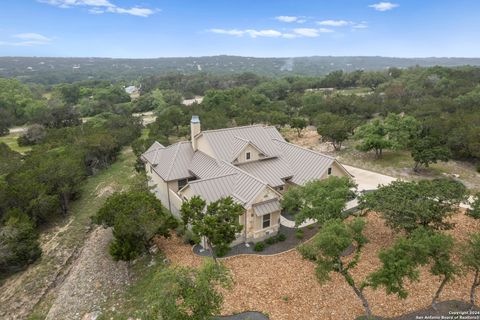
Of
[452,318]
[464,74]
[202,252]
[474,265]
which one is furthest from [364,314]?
[464,74]

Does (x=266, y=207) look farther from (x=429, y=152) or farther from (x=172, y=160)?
(x=429, y=152)

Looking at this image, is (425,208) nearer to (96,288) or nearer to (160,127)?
(96,288)

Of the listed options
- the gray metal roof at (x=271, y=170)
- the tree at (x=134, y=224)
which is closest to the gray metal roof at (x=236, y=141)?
the gray metal roof at (x=271, y=170)

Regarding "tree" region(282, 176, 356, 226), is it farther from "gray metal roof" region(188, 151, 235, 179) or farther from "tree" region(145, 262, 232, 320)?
"tree" region(145, 262, 232, 320)

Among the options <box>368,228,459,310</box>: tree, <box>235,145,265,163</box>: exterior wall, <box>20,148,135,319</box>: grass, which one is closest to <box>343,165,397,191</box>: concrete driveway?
<box>235,145,265,163</box>: exterior wall

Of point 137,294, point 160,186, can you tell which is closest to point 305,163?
point 160,186

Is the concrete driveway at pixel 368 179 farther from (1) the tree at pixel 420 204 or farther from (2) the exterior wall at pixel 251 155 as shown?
(1) the tree at pixel 420 204

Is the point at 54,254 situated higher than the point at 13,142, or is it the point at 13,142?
the point at 54,254
